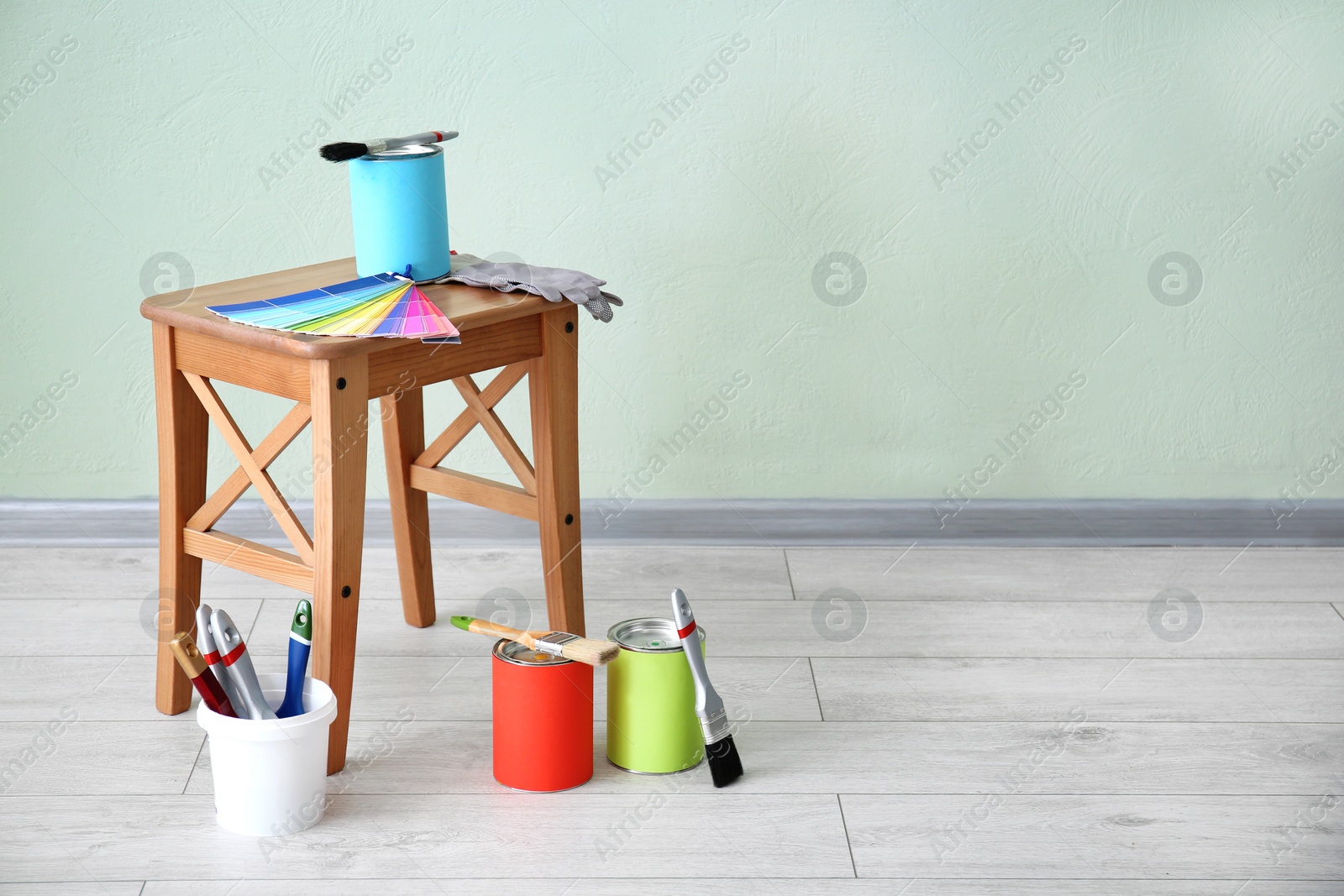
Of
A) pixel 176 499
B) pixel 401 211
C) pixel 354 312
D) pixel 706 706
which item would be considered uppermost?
pixel 401 211

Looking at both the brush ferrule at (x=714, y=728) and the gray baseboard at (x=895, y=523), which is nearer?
the brush ferrule at (x=714, y=728)

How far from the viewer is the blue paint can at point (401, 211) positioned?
1437mm

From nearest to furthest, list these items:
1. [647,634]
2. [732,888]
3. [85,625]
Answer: [732,888] < [647,634] < [85,625]

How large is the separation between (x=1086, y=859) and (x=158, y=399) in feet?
3.62

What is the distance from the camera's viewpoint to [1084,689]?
161cm

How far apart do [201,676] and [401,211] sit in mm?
550

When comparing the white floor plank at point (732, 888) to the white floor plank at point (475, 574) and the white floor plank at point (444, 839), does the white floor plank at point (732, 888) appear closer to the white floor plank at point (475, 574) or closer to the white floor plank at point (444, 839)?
the white floor plank at point (444, 839)

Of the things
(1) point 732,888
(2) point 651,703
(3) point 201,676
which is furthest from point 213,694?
(1) point 732,888

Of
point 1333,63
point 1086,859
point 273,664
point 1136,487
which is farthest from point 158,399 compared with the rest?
point 1333,63

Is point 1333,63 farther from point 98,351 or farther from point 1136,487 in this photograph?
point 98,351

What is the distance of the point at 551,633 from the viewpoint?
1372 mm

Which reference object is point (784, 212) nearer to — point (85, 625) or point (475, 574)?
point (475, 574)

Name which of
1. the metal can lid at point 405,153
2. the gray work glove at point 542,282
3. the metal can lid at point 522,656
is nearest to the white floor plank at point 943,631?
the metal can lid at point 522,656

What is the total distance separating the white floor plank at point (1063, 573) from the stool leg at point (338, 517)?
760 millimetres
